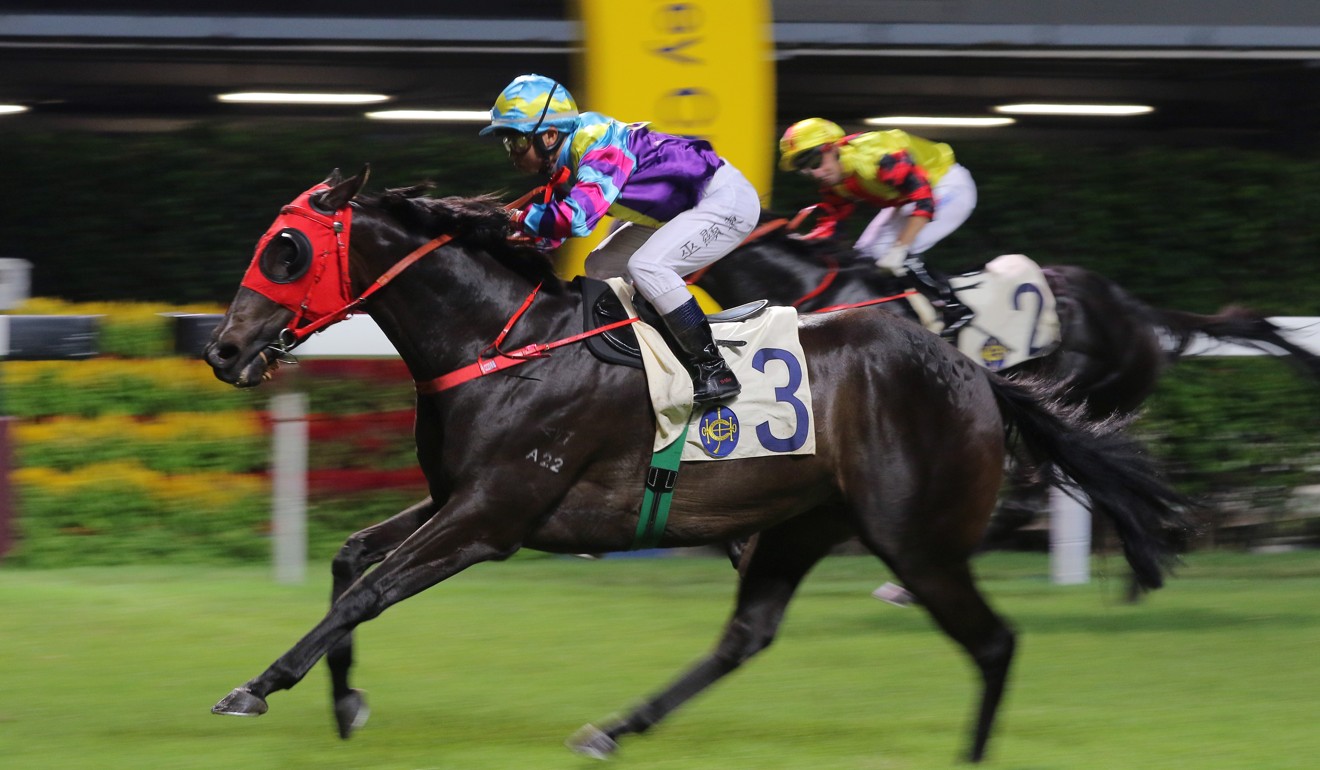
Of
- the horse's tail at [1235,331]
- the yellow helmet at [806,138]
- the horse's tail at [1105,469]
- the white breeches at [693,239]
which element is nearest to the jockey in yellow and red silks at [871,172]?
the yellow helmet at [806,138]

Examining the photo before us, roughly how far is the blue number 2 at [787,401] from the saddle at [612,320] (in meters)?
0.18

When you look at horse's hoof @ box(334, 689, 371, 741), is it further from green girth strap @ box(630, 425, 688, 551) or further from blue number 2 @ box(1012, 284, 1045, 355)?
blue number 2 @ box(1012, 284, 1045, 355)

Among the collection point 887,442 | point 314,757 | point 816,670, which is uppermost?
point 887,442

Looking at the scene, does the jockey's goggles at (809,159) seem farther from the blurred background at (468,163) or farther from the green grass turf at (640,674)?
the green grass turf at (640,674)

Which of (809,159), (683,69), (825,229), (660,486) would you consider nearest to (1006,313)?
(825,229)

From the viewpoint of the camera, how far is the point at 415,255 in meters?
4.18

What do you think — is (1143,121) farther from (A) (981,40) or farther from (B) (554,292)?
(B) (554,292)

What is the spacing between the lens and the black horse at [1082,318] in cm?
631

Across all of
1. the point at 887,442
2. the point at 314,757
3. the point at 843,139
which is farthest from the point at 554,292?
the point at 843,139

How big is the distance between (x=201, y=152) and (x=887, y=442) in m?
5.29

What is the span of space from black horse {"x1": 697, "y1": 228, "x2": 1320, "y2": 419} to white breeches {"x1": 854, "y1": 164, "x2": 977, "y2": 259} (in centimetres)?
43

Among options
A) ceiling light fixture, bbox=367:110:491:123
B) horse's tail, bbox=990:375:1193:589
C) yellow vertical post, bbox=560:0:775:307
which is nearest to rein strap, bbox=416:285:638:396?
horse's tail, bbox=990:375:1193:589

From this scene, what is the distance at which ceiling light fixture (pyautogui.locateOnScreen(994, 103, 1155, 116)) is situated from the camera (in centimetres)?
1016

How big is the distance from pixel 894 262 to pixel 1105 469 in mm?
2012
